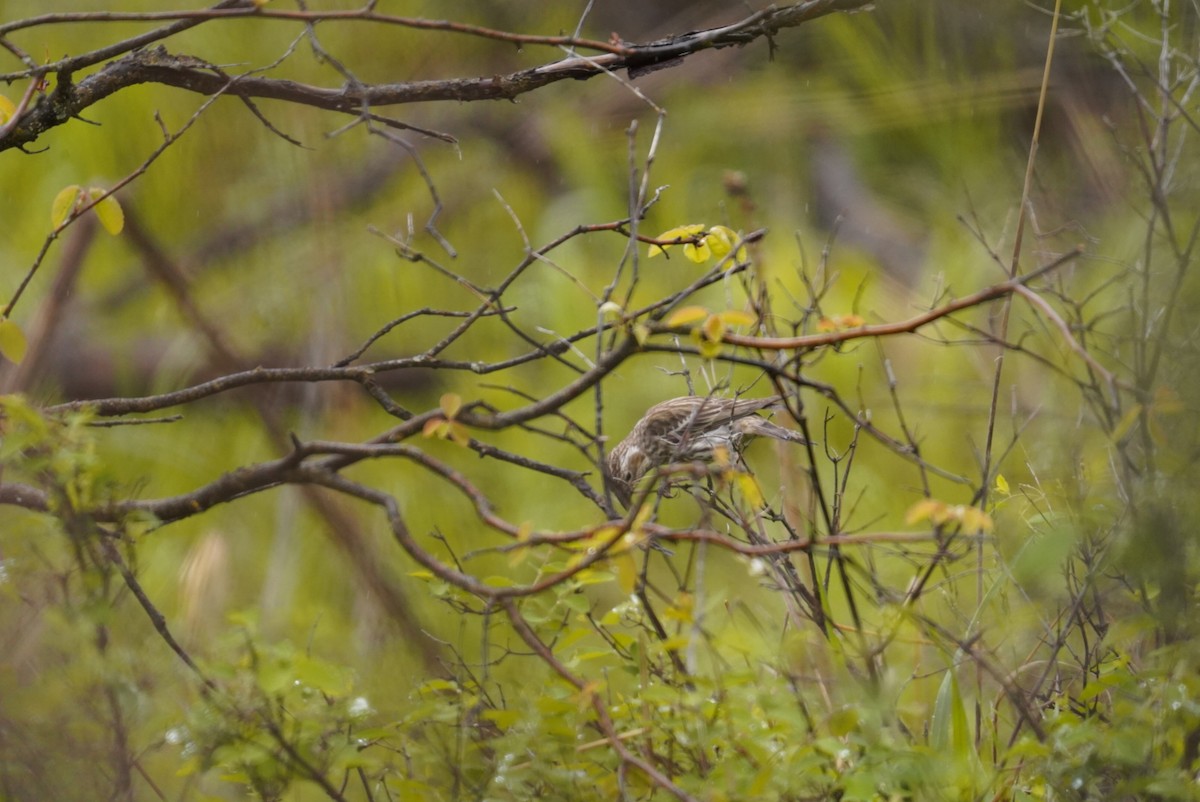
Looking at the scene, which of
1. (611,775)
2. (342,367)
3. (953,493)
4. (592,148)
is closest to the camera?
(611,775)

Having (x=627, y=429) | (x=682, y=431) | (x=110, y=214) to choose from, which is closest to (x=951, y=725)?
(x=682, y=431)

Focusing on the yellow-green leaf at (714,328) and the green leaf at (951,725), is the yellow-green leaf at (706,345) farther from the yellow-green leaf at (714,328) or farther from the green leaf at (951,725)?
the green leaf at (951,725)

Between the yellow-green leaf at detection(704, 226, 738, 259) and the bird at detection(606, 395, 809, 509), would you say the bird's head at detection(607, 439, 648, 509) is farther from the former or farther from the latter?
the yellow-green leaf at detection(704, 226, 738, 259)

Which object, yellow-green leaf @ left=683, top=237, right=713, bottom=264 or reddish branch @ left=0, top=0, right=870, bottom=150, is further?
yellow-green leaf @ left=683, top=237, right=713, bottom=264

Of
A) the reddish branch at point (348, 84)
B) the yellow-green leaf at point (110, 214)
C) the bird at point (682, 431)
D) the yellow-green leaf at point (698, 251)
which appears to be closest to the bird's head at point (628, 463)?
the bird at point (682, 431)

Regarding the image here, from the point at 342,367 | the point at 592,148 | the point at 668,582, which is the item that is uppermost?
the point at 592,148

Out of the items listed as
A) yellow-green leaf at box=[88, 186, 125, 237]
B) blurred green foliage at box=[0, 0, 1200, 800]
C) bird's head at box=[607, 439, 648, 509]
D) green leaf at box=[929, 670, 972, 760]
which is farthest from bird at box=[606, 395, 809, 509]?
yellow-green leaf at box=[88, 186, 125, 237]

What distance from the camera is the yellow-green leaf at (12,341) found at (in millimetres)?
1475

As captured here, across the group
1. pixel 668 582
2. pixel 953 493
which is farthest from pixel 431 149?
pixel 953 493

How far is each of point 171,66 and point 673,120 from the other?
3708 mm

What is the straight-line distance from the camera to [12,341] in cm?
149

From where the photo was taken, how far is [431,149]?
5.34 m

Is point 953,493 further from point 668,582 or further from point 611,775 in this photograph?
point 611,775

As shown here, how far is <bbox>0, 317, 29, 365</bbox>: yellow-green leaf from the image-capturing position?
4.84 feet
